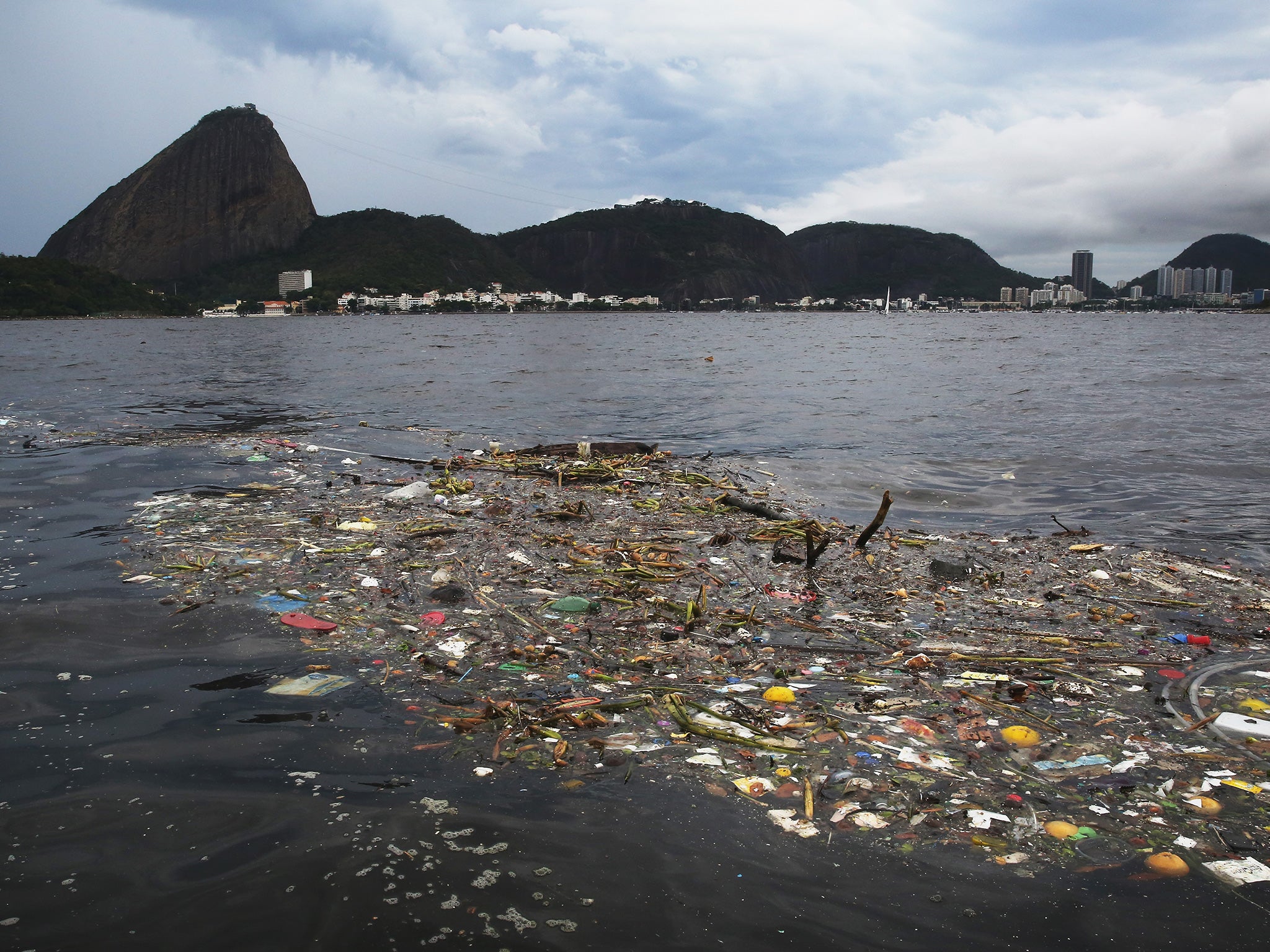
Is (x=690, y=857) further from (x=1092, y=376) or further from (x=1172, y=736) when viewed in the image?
(x=1092, y=376)

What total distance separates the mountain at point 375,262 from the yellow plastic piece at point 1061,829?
138 m

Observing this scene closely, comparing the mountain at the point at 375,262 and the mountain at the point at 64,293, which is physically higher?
the mountain at the point at 375,262

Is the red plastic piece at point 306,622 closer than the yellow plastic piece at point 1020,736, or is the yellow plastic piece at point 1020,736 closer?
the yellow plastic piece at point 1020,736

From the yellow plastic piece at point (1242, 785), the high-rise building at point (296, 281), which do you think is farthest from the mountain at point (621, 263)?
the yellow plastic piece at point (1242, 785)

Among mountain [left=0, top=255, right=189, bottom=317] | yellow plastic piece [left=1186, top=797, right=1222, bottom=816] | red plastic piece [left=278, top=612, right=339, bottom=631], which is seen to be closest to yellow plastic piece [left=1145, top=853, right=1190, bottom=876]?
yellow plastic piece [left=1186, top=797, right=1222, bottom=816]

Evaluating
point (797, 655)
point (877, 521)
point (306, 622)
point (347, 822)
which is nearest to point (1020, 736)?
point (797, 655)

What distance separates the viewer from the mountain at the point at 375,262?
138875mm

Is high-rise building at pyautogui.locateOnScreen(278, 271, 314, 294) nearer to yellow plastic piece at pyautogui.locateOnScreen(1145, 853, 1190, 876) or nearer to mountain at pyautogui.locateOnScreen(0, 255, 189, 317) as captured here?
mountain at pyautogui.locateOnScreen(0, 255, 189, 317)

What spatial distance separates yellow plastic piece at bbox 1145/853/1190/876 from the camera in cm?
255

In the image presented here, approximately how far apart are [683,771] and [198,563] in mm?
4114

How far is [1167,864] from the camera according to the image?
102 inches

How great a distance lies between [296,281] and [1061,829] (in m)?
155

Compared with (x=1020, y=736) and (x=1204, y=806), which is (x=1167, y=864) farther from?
(x=1020, y=736)

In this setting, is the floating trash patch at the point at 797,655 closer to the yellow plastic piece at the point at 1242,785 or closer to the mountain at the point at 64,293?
the yellow plastic piece at the point at 1242,785
